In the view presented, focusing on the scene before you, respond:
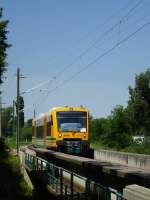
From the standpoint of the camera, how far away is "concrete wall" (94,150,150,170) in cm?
2870

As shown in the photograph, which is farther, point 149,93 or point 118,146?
point 149,93

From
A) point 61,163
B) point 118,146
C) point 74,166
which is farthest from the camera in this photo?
point 118,146

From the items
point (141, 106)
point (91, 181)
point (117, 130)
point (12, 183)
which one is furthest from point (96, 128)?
point (91, 181)

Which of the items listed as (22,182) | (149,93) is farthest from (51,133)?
(149,93)

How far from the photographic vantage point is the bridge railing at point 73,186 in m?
11.3

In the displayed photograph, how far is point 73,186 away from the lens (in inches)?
617

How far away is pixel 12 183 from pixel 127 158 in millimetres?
8296

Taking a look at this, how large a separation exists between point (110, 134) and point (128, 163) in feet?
99.8

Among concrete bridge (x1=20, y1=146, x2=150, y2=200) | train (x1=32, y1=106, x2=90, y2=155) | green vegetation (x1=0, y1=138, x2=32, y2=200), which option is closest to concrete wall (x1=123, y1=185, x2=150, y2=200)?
concrete bridge (x1=20, y1=146, x2=150, y2=200)

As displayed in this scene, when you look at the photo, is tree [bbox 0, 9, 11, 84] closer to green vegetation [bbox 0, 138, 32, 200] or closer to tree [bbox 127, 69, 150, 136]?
green vegetation [bbox 0, 138, 32, 200]

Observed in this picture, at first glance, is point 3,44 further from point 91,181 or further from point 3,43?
point 91,181

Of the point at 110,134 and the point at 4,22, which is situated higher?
the point at 4,22

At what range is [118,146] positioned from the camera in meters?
57.5

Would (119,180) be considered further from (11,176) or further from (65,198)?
(11,176)
